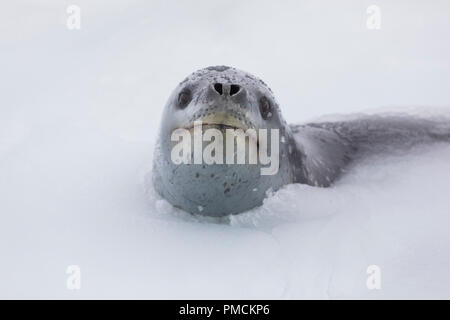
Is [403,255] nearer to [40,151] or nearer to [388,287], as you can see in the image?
[388,287]

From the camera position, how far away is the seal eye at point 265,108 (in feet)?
9.90

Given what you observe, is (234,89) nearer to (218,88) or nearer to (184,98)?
(218,88)

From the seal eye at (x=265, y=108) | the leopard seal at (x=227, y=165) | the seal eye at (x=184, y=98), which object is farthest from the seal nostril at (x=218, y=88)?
the seal eye at (x=265, y=108)

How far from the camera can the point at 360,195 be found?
3.39 metres

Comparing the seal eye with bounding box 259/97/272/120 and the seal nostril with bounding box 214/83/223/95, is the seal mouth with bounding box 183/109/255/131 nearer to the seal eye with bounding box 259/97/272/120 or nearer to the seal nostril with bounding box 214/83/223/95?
the seal nostril with bounding box 214/83/223/95

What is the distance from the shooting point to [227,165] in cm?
278

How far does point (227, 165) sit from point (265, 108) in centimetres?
42

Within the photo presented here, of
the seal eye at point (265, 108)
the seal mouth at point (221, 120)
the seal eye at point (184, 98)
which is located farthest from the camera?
the seal eye at point (265, 108)

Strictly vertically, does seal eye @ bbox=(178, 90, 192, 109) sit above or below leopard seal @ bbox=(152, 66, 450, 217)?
above

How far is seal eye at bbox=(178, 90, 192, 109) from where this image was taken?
290 centimetres

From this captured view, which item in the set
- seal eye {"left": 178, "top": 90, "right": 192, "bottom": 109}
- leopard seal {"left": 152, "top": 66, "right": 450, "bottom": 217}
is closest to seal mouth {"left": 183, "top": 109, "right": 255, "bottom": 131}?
leopard seal {"left": 152, "top": 66, "right": 450, "bottom": 217}

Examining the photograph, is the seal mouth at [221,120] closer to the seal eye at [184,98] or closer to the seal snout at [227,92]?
the seal snout at [227,92]

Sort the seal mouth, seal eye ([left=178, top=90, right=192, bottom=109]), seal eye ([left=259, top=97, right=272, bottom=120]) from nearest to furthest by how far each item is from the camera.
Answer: the seal mouth
seal eye ([left=178, top=90, right=192, bottom=109])
seal eye ([left=259, top=97, right=272, bottom=120])
